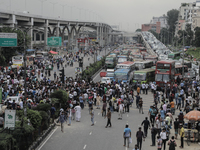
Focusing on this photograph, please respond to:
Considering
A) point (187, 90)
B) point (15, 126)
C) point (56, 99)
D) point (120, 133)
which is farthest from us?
point (187, 90)

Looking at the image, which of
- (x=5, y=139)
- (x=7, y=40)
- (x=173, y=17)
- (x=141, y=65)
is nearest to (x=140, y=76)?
(x=141, y=65)

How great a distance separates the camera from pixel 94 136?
698 inches

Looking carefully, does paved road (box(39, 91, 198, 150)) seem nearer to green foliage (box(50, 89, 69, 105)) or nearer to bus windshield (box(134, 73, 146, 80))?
green foliage (box(50, 89, 69, 105))

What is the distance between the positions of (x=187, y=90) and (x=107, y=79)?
34.3 feet

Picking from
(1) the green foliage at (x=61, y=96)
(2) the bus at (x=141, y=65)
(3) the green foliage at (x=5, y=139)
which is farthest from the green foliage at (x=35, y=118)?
(2) the bus at (x=141, y=65)

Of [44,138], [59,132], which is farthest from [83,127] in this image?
[44,138]

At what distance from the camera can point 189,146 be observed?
52.9 feet

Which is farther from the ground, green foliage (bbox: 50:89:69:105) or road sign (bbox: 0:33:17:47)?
road sign (bbox: 0:33:17:47)

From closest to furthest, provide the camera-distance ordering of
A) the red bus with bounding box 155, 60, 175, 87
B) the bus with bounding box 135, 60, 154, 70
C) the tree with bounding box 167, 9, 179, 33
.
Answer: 1. the red bus with bounding box 155, 60, 175, 87
2. the bus with bounding box 135, 60, 154, 70
3. the tree with bounding box 167, 9, 179, 33

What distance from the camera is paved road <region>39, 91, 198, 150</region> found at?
15.8 meters

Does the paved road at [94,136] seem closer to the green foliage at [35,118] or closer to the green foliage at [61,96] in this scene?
the green foliage at [35,118]

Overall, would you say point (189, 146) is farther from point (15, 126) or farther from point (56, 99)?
point (56, 99)

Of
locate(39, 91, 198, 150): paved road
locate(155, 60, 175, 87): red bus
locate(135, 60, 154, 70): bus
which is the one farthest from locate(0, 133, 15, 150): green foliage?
locate(135, 60, 154, 70): bus

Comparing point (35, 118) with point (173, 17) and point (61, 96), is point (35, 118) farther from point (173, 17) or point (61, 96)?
point (173, 17)
